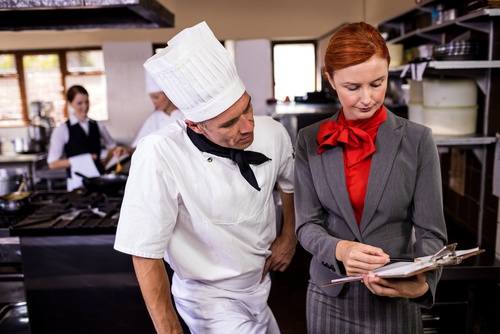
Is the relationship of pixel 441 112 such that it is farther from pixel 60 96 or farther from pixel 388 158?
pixel 60 96

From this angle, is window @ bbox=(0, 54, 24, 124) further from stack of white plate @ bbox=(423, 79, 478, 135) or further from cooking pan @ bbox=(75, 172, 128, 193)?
stack of white plate @ bbox=(423, 79, 478, 135)

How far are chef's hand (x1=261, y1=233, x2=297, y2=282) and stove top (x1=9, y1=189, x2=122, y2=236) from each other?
3.00 feet

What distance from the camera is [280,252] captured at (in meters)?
1.90

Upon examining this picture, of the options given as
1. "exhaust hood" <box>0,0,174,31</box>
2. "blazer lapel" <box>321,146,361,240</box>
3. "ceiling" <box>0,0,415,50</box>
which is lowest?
"blazer lapel" <box>321,146,361,240</box>

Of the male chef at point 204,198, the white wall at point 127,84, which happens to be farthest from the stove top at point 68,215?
the white wall at point 127,84

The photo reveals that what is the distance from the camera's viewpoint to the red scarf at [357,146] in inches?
56.4

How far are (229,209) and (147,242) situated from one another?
30 centimetres

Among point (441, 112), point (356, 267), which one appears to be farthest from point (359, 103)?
point (441, 112)

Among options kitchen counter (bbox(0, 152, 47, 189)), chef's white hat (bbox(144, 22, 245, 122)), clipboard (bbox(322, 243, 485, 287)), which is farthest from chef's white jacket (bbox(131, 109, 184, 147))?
clipboard (bbox(322, 243, 485, 287))

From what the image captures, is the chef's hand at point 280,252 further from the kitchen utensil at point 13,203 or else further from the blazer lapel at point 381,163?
the kitchen utensil at point 13,203

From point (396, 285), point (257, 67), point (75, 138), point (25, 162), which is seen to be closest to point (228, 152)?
point (396, 285)

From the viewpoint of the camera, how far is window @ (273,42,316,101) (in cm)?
712

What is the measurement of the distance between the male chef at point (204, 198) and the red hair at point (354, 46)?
0.35m

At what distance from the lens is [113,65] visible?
6551mm
